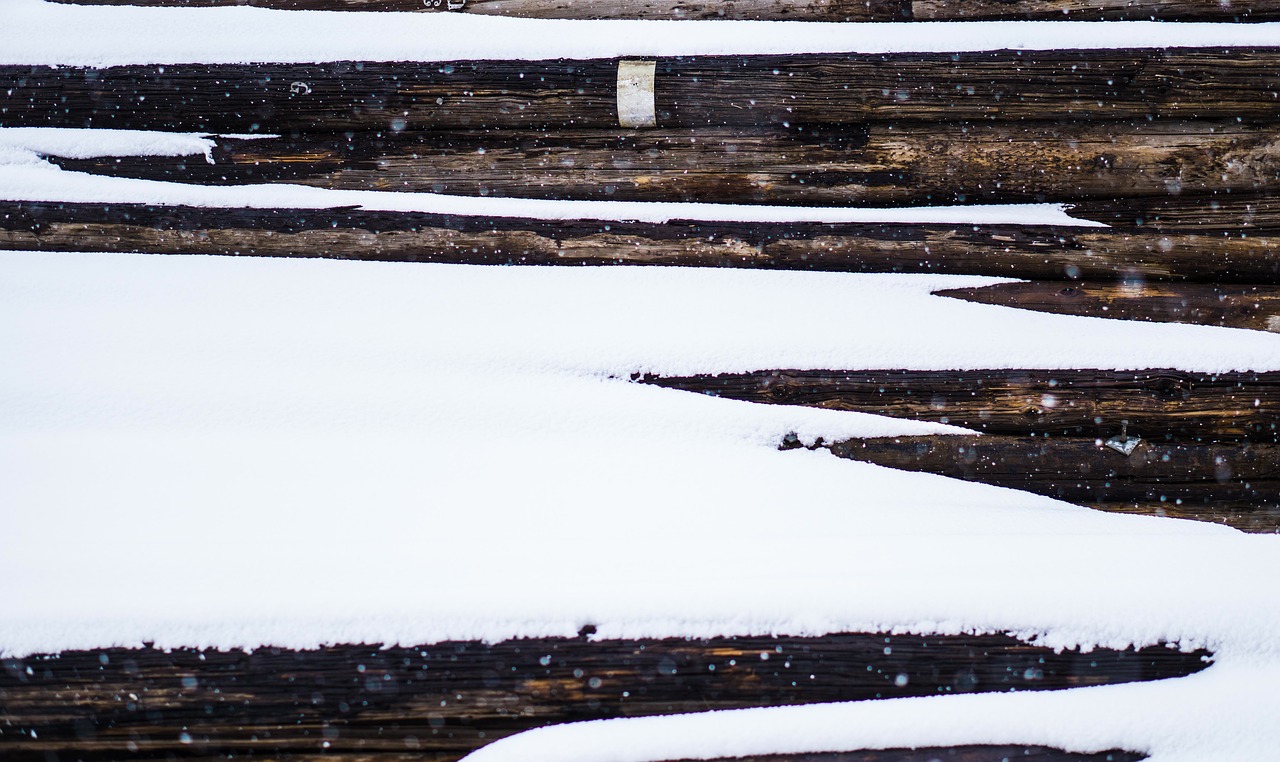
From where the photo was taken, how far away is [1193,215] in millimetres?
2426

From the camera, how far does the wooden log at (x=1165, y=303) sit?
2.36 meters

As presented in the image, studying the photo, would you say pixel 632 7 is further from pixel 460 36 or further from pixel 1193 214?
pixel 1193 214

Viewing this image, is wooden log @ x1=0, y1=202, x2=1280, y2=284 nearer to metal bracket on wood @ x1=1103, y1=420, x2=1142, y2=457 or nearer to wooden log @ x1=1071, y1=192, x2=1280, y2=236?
wooden log @ x1=1071, y1=192, x2=1280, y2=236

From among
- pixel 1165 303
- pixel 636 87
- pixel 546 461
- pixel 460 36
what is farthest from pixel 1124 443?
pixel 460 36

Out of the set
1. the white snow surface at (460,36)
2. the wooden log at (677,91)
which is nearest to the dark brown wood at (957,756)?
the wooden log at (677,91)

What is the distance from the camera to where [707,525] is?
1.84 meters

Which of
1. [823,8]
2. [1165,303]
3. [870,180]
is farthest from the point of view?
[823,8]

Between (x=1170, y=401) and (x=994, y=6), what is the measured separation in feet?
4.87

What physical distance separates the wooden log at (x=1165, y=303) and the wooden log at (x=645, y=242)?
7cm

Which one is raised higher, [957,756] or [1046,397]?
[1046,397]

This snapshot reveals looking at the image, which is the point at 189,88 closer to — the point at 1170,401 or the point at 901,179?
the point at 901,179

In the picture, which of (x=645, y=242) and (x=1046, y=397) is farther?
(x=645, y=242)

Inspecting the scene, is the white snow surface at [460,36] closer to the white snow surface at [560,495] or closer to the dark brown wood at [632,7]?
the dark brown wood at [632,7]

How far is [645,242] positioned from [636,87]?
52cm
